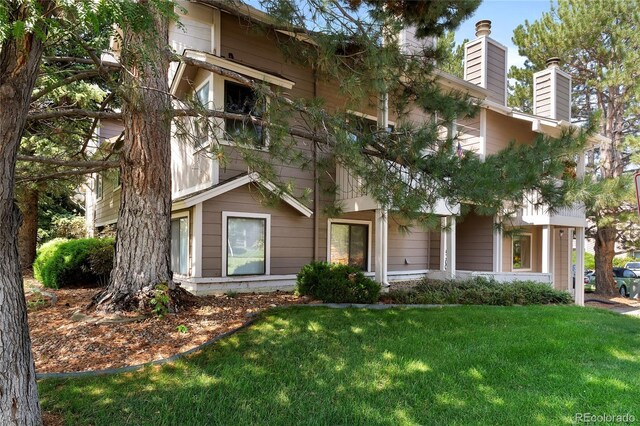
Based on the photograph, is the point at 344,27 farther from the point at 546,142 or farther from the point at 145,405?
the point at 145,405

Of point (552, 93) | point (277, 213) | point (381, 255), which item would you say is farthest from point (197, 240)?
point (552, 93)

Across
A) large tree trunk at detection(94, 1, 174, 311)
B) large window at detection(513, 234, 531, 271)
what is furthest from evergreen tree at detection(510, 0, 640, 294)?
large tree trunk at detection(94, 1, 174, 311)

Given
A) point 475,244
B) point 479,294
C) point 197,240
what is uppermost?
point 197,240

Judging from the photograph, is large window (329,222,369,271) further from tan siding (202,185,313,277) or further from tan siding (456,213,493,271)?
tan siding (456,213,493,271)

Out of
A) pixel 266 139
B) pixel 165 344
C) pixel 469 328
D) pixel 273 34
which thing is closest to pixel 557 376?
pixel 469 328

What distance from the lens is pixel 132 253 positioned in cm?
566

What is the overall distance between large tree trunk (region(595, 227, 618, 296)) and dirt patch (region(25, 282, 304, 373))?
17.4 metres

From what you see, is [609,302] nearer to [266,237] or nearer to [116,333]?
[266,237]

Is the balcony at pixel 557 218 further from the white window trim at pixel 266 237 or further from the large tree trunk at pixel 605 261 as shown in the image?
the white window trim at pixel 266 237

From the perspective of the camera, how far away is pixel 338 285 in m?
7.03

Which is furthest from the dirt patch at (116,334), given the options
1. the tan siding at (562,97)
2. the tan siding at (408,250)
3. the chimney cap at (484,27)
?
the tan siding at (562,97)

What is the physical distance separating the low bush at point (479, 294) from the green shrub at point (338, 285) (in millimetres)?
951

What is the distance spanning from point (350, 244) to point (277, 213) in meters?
2.43

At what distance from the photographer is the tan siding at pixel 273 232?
315 inches
